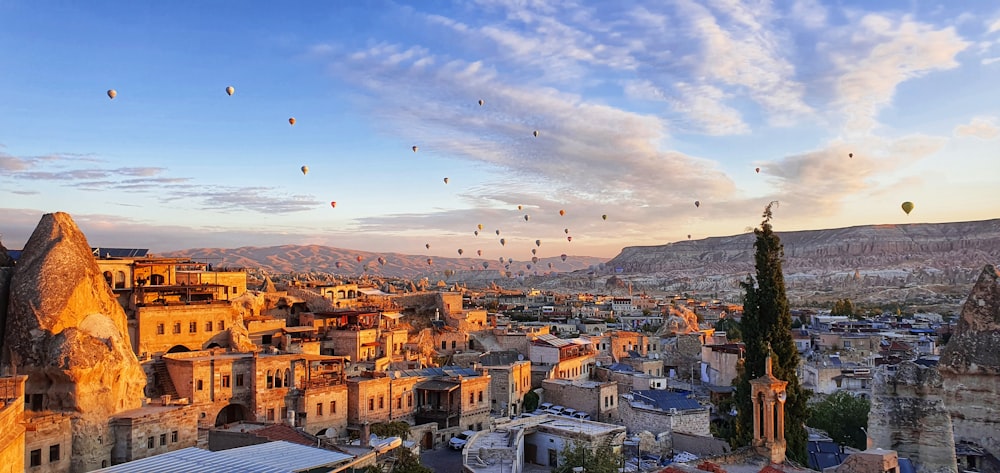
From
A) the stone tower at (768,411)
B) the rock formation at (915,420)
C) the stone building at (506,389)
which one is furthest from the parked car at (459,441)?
the rock formation at (915,420)

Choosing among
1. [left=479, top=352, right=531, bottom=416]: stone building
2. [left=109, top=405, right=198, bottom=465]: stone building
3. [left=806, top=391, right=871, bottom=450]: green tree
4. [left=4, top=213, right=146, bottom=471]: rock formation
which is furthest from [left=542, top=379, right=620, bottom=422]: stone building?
[left=4, top=213, right=146, bottom=471]: rock formation

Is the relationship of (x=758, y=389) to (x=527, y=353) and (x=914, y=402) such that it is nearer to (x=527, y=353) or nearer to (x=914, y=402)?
(x=914, y=402)

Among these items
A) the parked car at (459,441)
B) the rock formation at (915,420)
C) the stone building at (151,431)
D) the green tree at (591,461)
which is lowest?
the parked car at (459,441)

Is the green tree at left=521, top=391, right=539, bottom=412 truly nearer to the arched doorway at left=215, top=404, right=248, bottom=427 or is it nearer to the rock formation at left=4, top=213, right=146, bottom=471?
the arched doorway at left=215, top=404, right=248, bottom=427

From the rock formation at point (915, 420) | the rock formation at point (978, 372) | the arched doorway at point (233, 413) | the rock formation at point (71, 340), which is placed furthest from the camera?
the arched doorway at point (233, 413)

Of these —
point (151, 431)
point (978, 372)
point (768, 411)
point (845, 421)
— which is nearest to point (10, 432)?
point (151, 431)

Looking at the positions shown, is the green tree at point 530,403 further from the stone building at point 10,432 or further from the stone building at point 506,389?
the stone building at point 10,432
